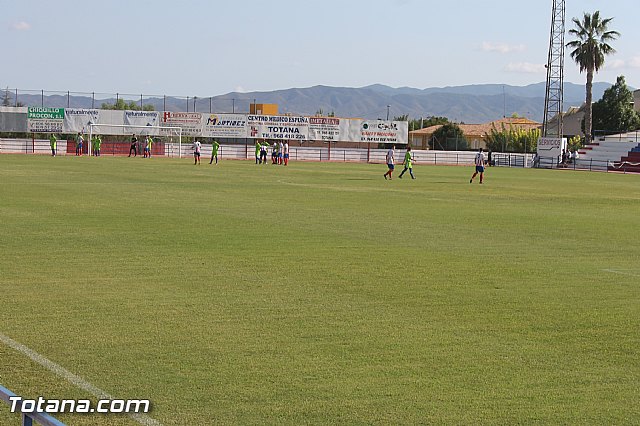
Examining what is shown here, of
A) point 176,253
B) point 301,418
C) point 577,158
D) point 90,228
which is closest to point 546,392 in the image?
point 301,418

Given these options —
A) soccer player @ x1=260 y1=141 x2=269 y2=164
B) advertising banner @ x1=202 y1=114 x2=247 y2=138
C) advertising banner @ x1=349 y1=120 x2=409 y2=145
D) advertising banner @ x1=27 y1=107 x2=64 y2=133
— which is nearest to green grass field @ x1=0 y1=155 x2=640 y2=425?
soccer player @ x1=260 y1=141 x2=269 y2=164

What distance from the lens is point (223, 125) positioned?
274 feet

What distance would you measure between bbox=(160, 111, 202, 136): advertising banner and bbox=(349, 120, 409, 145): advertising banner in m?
14.2

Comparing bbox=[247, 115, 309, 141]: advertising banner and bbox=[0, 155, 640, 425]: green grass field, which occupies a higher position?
bbox=[247, 115, 309, 141]: advertising banner

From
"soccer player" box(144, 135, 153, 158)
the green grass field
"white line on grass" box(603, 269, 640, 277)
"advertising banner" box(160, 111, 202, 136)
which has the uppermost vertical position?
"advertising banner" box(160, 111, 202, 136)

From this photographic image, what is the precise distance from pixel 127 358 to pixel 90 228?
1090 centimetres

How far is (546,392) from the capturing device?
7.93 meters

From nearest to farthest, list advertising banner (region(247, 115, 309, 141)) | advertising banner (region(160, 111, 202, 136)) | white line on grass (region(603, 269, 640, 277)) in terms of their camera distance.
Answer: white line on grass (region(603, 269, 640, 277)) → advertising banner (region(160, 111, 202, 136)) → advertising banner (region(247, 115, 309, 141))

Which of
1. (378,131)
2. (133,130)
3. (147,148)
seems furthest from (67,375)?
(378,131)

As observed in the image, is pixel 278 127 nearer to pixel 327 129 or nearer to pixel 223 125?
pixel 327 129

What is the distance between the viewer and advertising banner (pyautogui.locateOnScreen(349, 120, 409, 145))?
88.8 metres

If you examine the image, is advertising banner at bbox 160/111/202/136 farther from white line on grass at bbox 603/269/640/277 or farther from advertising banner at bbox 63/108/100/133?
white line on grass at bbox 603/269/640/277

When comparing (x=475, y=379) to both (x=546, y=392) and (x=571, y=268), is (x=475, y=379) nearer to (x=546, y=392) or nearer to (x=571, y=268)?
(x=546, y=392)

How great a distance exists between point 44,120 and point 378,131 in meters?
30.3
